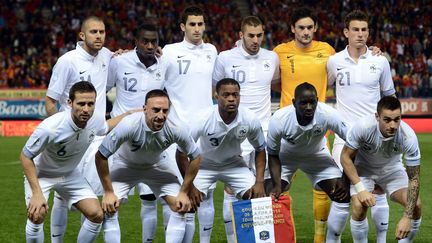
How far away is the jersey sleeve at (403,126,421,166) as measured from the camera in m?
8.08

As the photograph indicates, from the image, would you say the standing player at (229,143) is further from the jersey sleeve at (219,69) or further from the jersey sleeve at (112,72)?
the jersey sleeve at (112,72)

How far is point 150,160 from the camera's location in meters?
8.28

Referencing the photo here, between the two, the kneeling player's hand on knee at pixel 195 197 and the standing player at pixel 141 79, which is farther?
the standing player at pixel 141 79

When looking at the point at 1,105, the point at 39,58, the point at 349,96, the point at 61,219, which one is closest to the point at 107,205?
the point at 61,219

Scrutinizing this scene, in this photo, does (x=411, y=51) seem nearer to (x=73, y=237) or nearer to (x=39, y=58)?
(x=39, y=58)

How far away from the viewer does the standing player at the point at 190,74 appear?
928cm

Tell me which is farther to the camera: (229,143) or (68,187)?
(229,143)

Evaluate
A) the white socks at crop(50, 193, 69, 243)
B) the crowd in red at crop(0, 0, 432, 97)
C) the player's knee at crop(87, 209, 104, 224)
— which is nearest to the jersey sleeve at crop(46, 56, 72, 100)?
the white socks at crop(50, 193, 69, 243)

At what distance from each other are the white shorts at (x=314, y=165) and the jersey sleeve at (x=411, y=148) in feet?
2.68

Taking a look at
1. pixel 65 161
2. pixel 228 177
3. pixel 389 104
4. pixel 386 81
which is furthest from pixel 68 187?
pixel 386 81

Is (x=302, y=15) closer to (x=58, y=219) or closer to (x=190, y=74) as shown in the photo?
(x=190, y=74)

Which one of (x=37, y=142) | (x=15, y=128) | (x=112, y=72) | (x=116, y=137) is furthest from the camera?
(x=15, y=128)

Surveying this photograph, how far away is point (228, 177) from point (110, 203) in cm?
134

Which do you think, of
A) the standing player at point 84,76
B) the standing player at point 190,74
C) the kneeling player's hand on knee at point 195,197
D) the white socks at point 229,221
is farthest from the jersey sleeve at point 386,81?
the standing player at point 84,76
